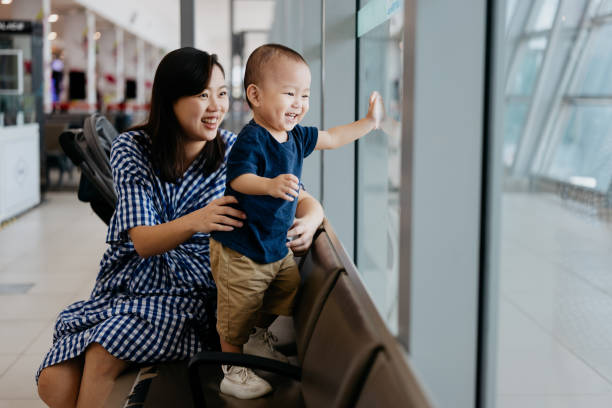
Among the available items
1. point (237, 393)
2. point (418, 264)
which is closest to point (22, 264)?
point (237, 393)

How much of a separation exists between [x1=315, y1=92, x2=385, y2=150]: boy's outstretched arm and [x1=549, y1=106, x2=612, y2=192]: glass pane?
637 millimetres

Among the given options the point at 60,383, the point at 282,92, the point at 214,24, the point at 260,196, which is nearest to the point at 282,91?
the point at 282,92

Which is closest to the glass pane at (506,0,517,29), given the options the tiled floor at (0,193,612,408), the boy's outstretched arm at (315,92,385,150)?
the tiled floor at (0,193,612,408)

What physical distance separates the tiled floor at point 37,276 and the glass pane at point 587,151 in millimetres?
2463

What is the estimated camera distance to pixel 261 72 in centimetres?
170

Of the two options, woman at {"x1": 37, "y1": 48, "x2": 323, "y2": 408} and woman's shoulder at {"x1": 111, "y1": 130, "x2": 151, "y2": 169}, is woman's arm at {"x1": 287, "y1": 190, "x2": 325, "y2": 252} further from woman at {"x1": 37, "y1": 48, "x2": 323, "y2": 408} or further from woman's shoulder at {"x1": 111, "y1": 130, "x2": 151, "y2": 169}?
woman's shoulder at {"x1": 111, "y1": 130, "x2": 151, "y2": 169}

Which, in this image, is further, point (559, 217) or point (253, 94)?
point (253, 94)

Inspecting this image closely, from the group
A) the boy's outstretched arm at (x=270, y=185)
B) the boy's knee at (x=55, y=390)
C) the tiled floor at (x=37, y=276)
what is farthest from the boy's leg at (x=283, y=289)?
Result: the tiled floor at (x=37, y=276)

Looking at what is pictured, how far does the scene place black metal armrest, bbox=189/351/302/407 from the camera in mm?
1615

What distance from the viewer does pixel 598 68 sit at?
1.27m

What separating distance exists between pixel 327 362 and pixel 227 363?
41 cm

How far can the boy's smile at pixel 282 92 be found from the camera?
1691mm

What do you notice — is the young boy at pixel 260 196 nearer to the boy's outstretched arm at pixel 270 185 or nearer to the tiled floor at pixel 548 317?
the boy's outstretched arm at pixel 270 185

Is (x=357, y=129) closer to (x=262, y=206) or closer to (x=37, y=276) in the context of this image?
(x=262, y=206)
